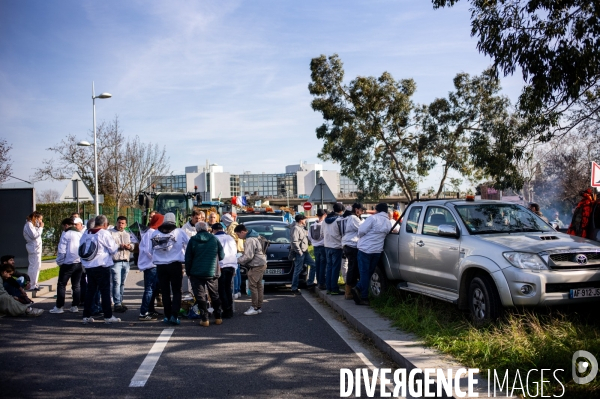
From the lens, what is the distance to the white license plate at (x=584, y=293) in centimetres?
747

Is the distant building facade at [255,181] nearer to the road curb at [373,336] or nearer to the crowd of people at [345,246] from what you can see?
the crowd of people at [345,246]

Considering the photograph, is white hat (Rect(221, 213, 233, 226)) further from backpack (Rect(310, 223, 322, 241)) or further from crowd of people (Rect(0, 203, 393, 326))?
backpack (Rect(310, 223, 322, 241))

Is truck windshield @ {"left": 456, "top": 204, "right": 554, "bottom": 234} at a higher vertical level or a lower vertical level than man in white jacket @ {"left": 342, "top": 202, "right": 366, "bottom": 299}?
higher

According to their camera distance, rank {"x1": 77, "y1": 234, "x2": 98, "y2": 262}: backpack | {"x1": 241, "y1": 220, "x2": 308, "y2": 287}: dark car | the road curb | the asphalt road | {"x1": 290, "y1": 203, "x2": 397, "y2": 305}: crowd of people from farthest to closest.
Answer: {"x1": 241, "y1": 220, "x2": 308, "y2": 287}: dark car, {"x1": 290, "y1": 203, "x2": 397, "y2": 305}: crowd of people, {"x1": 77, "y1": 234, "x2": 98, "y2": 262}: backpack, the road curb, the asphalt road

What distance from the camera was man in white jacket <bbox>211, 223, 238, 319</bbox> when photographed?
10461mm

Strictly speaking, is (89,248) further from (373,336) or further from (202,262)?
(373,336)

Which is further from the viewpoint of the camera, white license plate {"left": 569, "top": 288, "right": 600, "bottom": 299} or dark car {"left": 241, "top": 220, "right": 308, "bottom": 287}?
dark car {"left": 241, "top": 220, "right": 308, "bottom": 287}

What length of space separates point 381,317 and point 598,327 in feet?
10.6

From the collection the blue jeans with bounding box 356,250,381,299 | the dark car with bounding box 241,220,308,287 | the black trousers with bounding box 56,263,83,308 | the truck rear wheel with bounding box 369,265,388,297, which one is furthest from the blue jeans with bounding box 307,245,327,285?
the black trousers with bounding box 56,263,83,308

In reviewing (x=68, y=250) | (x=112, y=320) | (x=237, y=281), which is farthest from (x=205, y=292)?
(x=237, y=281)

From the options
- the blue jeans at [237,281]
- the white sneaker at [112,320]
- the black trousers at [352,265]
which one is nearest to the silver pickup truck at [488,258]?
the black trousers at [352,265]

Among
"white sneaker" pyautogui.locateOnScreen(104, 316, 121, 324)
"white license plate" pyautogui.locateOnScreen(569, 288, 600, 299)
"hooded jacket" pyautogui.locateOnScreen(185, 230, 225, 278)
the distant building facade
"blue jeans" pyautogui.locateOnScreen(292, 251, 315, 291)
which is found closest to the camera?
"white license plate" pyautogui.locateOnScreen(569, 288, 600, 299)

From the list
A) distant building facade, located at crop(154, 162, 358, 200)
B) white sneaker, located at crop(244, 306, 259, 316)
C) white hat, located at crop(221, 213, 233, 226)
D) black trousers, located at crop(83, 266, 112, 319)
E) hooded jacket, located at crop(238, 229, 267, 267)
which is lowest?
white sneaker, located at crop(244, 306, 259, 316)

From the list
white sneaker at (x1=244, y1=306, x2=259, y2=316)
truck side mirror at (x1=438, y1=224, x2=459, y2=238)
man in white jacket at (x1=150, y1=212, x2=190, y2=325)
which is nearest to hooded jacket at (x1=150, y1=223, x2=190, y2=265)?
man in white jacket at (x1=150, y1=212, x2=190, y2=325)
